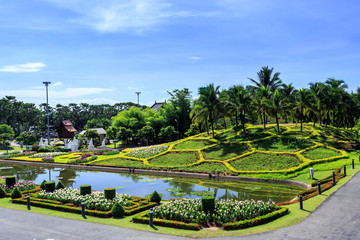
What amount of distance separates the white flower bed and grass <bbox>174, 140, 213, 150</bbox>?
22.8 meters

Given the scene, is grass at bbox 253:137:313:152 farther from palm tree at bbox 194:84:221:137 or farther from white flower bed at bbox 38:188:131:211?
white flower bed at bbox 38:188:131:211

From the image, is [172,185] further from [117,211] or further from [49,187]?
[117,211]

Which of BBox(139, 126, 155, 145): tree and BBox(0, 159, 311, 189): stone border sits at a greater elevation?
BBox(139, 126, 155, 145): tree

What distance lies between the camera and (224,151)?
3825cm

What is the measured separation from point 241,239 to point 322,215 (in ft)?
16.7

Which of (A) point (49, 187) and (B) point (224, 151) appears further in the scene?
(B) point (224, 151)

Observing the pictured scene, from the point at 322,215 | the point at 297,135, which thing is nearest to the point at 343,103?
the point at 297,135

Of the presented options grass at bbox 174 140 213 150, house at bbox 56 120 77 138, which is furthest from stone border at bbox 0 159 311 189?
house at bbox 56 120 77 138

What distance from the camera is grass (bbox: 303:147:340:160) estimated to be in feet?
105

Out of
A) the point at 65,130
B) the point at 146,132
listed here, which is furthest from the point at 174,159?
the point at 65,130

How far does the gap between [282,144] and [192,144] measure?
13375 millimetres

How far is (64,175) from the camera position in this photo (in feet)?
123

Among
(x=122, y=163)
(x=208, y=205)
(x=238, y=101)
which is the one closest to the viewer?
(x=208, y=205)

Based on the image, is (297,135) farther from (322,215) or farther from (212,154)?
(322,215)
